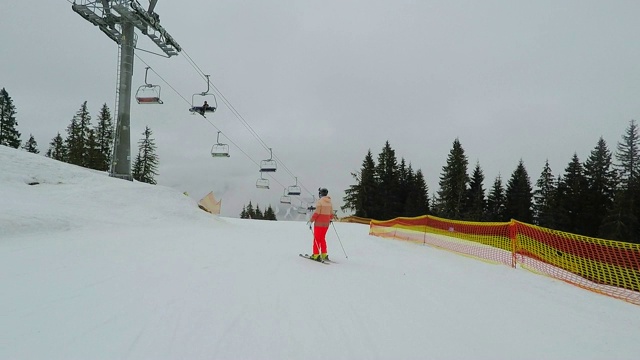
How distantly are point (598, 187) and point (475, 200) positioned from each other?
16361 mm

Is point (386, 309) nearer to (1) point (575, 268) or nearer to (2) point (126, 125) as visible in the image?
(1) point (575, 268)

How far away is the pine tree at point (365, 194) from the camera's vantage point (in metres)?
59.8

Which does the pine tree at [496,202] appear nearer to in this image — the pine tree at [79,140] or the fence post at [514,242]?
the fence post at [514,242]

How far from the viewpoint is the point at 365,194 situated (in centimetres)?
6044

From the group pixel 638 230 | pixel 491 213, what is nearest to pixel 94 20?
pixel 638 230

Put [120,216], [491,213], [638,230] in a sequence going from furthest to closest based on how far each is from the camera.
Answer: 1. [491,213]
2. [638,230]
3. [120,216]

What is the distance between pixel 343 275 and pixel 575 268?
295 inches

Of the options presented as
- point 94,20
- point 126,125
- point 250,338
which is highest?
point 94,20

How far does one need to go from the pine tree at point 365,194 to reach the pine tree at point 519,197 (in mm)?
22315

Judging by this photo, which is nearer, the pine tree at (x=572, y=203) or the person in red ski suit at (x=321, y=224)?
the person in red ski suit at (x=321, y=224)

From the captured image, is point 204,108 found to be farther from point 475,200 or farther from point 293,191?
point 475,200

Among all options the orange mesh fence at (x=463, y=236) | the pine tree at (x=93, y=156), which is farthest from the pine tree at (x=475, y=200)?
the pine tree at (x=93, y=156)

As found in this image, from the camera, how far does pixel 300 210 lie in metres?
45.4

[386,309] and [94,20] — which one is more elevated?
[94,20]
